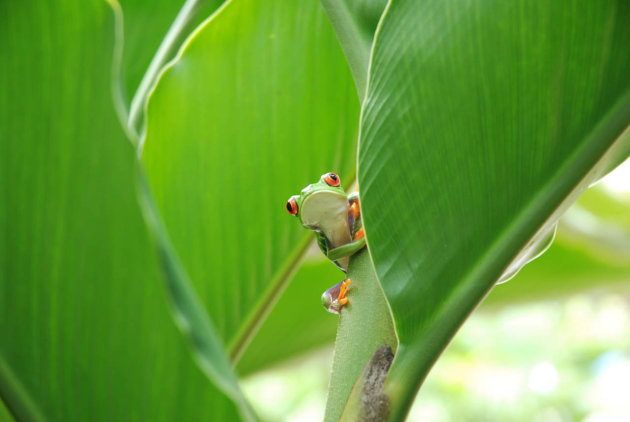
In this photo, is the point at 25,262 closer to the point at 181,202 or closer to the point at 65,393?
the point at 65,393

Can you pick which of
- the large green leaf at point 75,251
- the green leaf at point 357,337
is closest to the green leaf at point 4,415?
the large green leaf at point 75,251

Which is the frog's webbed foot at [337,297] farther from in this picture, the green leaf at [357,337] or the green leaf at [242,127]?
the green leaf at [242,127]

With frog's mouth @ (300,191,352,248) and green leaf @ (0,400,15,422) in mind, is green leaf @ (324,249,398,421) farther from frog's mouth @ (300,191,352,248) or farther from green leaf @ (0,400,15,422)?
green leaf @ (0,400,15,422)

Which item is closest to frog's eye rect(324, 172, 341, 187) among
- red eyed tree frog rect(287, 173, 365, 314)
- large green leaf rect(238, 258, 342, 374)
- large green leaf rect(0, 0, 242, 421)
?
red eyed tree frog rect(287, 173, 365, 314)

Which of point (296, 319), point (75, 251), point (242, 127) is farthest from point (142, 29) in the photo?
point (75, 251)

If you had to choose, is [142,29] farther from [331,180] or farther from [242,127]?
[331,180]

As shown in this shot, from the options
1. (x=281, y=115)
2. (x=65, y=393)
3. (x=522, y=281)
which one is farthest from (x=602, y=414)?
(x=65, y=393)
